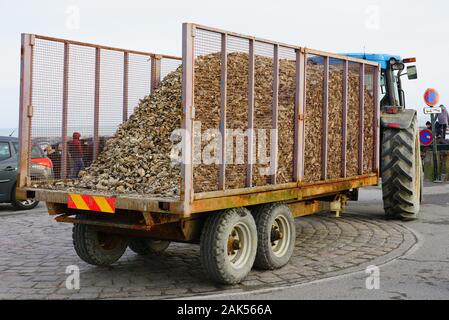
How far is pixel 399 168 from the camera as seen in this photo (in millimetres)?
9062

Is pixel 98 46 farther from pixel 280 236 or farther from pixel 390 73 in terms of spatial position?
pixel 390 73

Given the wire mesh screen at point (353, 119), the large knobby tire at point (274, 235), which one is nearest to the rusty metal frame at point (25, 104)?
the large knobby tire at point (274, 235)

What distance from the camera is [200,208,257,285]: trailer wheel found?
5.29 m

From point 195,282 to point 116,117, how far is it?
7.85ft

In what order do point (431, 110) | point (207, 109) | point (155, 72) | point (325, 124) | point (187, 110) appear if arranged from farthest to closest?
point (431, 110)
point (155, 72)
point (325, 124)
point (207, 109)
point (187, 110)

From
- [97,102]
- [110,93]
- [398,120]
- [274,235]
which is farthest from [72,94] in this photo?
[398,120]

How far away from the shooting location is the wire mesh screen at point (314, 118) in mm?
6684

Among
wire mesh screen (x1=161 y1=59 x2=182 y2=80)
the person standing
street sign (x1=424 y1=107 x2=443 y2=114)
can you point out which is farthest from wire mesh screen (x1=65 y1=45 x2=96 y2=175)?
the person standing

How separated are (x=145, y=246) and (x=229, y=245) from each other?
A: 1867 mm

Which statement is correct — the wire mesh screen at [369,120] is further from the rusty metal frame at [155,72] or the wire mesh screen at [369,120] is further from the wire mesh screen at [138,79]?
the wire mesh screen at [138,79]

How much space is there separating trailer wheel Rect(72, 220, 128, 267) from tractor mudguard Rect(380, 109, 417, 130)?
512cm

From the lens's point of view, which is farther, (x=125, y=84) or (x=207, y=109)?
(x=125, y=84)

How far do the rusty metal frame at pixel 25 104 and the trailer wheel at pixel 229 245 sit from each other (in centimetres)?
214
